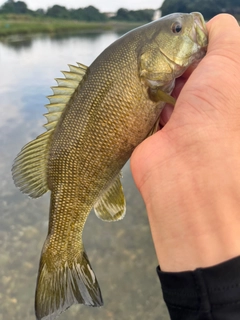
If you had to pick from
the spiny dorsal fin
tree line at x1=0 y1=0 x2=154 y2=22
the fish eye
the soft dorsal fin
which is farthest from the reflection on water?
tree line at x1=0 y1=0 x2=154 y2=22

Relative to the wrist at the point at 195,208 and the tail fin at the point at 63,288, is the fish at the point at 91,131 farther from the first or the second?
the wrist at the point at 195,208

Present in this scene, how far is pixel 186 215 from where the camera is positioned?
1160 millimetres

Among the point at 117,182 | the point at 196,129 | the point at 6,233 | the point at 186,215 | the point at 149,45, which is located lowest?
the point at 6,233

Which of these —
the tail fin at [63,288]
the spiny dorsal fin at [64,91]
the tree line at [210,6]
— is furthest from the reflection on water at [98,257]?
the tree line at [210,6]

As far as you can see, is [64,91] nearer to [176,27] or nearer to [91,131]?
[91,131]

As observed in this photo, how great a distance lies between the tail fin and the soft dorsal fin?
40cm

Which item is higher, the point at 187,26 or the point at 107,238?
the point at 187,26

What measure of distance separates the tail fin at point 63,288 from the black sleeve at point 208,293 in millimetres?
637

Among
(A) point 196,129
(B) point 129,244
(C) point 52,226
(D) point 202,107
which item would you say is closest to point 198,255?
(A) point 196,129

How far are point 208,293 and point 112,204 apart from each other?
818mm

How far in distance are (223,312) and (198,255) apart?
205 mm

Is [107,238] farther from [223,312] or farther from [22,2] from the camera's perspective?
[22,2]

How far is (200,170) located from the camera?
120 cm

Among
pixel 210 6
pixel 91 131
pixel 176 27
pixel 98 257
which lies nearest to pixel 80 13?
pixel 210 6
